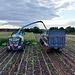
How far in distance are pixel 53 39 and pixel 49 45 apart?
768 mm

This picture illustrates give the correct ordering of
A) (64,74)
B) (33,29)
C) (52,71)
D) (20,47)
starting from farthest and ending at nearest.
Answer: (33,29) → (20,47) → (52,71) → (64,74)

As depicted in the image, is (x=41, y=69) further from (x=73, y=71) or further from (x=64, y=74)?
(x=73, y=71)

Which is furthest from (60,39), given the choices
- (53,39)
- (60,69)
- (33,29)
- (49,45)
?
(33,29)

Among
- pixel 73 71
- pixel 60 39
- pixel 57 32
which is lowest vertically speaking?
pixel 73 71

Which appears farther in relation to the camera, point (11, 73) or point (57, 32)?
point (57, 32)

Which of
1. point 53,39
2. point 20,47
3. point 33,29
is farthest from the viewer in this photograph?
point 33,29

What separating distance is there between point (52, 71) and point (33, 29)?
2278 inches

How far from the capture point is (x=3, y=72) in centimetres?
536

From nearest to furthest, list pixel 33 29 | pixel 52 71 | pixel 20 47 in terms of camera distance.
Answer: pixel 52 71 → pixel 20 47 → pixel 33 29

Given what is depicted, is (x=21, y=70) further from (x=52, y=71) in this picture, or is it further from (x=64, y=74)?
(x=64, y=74)

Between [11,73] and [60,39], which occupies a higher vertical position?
[60,39]

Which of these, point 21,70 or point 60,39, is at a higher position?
point 60,39

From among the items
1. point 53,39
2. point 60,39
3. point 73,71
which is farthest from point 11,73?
point 60,39

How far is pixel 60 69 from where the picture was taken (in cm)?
571
